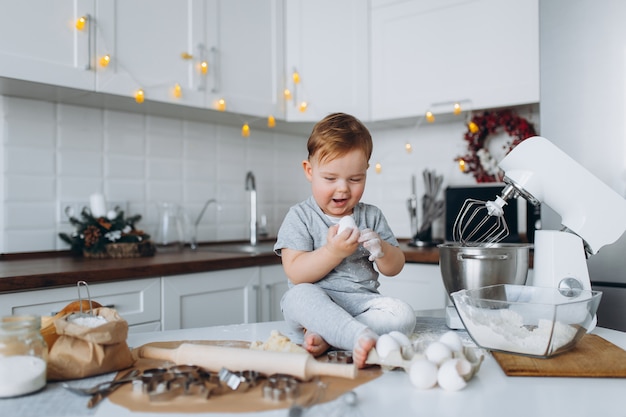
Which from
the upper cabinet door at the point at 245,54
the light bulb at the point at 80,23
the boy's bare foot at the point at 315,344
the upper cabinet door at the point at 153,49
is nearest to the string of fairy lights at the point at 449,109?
the upper cabinet door at the point at 245,54

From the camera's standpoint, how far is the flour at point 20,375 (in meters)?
0.71

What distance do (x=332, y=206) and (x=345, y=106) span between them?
1.54m

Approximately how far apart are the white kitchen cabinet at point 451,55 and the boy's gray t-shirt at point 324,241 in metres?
1.30

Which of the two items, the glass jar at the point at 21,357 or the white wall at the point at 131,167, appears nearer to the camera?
the glass jar at the point at 21,357

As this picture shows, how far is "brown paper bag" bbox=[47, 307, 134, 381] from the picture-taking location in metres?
0.79

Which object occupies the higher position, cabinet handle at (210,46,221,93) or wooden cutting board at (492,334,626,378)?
cabinet handle at (210,46,221,93)

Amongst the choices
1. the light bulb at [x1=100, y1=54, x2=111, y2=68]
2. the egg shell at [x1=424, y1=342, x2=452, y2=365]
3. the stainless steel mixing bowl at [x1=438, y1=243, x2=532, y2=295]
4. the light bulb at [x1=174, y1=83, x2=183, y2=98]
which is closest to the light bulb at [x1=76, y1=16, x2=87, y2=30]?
the light bulb at [x1=100, y1=54, x2=111, y2=68]

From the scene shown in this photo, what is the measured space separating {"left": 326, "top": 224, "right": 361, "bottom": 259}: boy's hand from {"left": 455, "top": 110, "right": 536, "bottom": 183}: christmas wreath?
5.55 feet

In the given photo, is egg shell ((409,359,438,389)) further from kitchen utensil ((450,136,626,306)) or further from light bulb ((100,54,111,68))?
light bulb ((100,54,111,68))

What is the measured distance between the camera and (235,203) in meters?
2.91

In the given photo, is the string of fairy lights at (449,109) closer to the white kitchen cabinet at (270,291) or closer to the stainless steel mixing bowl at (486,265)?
the white kitchen cabinet at (270,291)

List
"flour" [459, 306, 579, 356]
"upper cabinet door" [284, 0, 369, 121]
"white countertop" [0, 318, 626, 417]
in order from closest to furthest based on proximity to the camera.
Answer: "white countertop" [0, 318, 626, 417] → "flour" [459, 306, 579, 356] → "upper cabinet door" [284, 0, 369, 121]

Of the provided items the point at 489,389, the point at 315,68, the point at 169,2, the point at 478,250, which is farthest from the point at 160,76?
the point at 489,389

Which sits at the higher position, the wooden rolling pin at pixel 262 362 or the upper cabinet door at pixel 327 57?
the upper cabinet door at pixel 327 57
